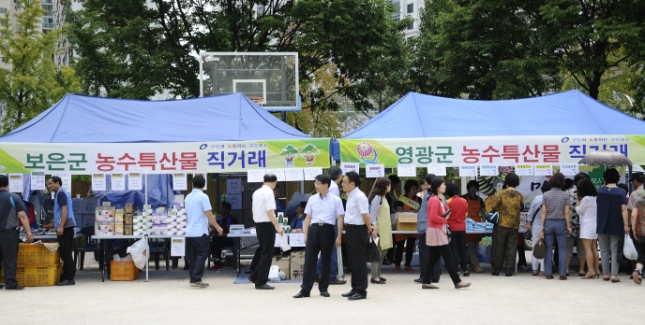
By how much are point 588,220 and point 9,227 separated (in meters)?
9.08

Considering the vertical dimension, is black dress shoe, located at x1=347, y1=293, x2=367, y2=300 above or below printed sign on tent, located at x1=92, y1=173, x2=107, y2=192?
below

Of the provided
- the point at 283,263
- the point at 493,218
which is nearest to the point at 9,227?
the point at 283,263

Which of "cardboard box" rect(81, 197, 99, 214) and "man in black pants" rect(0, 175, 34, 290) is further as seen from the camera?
"cardboard box" rect(81, 197, 99, 214)

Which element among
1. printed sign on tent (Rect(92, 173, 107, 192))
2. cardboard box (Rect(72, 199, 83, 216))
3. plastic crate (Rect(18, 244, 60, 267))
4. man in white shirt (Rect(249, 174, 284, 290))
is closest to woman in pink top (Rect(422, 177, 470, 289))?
man in white shirt (Rect(249, 174, 284, 290))

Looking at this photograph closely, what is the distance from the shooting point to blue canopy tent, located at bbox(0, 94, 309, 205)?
44.5 ft

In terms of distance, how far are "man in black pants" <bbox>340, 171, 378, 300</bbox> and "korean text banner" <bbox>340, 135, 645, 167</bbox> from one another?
3.23 metres

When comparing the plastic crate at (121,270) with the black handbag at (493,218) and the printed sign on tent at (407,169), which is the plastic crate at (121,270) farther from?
the black handbag at (493,218)

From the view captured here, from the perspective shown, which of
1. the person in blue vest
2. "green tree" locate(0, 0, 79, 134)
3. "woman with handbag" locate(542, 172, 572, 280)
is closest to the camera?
the person in blue vest

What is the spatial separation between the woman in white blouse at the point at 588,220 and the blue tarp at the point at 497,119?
1587 mm

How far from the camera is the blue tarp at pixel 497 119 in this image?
14.2 meters

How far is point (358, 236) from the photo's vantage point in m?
10.2

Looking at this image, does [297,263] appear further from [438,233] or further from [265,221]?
[438,233]

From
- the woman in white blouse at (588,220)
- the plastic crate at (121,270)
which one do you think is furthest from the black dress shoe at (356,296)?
the plastic crate at (121,270)

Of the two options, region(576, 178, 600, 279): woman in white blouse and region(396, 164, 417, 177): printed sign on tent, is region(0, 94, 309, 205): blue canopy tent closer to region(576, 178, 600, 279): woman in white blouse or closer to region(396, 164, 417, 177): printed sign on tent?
region(396, 164, 417, 177): printed sign on tent
